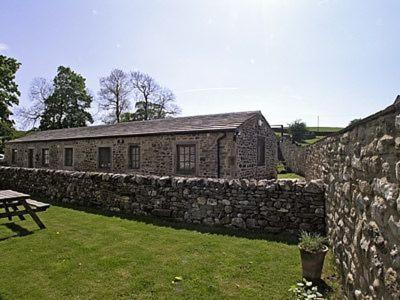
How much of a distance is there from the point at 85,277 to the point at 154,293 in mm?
1321

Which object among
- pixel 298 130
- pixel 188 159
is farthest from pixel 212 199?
pixel 298 130

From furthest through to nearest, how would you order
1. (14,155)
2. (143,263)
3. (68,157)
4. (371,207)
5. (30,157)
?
1. (14,155)
2. (30,157)
3. (68,157)
4. (143,263)
5. (371,207)

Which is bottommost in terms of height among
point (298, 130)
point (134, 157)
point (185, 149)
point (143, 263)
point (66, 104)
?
point (143, 263)

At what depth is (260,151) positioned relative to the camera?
16000 mm

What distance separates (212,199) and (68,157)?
1617 cm

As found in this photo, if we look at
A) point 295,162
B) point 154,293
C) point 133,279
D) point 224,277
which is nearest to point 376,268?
point 224,277

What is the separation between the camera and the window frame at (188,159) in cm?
1377

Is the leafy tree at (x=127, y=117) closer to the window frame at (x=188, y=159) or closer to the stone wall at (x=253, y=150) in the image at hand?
the stone wall at (x=253, y=150)

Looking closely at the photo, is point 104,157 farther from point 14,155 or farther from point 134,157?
point 14,155

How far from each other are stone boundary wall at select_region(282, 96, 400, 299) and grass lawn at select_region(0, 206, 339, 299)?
3.20ft

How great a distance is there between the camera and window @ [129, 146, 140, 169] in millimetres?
15875

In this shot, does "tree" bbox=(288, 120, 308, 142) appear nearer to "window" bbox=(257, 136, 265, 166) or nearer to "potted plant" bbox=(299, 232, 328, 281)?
"window" bbox=(257, 136, 265, 166)

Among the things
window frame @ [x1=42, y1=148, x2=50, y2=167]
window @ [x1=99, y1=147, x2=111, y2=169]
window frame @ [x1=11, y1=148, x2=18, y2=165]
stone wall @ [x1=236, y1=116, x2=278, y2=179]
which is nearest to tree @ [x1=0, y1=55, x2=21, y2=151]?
window frame @ [x1=11, y1=148, x2=18, y2=165]

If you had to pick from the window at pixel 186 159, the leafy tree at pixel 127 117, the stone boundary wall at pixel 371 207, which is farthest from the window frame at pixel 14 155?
the stone boundary wall at pixel 371 207
